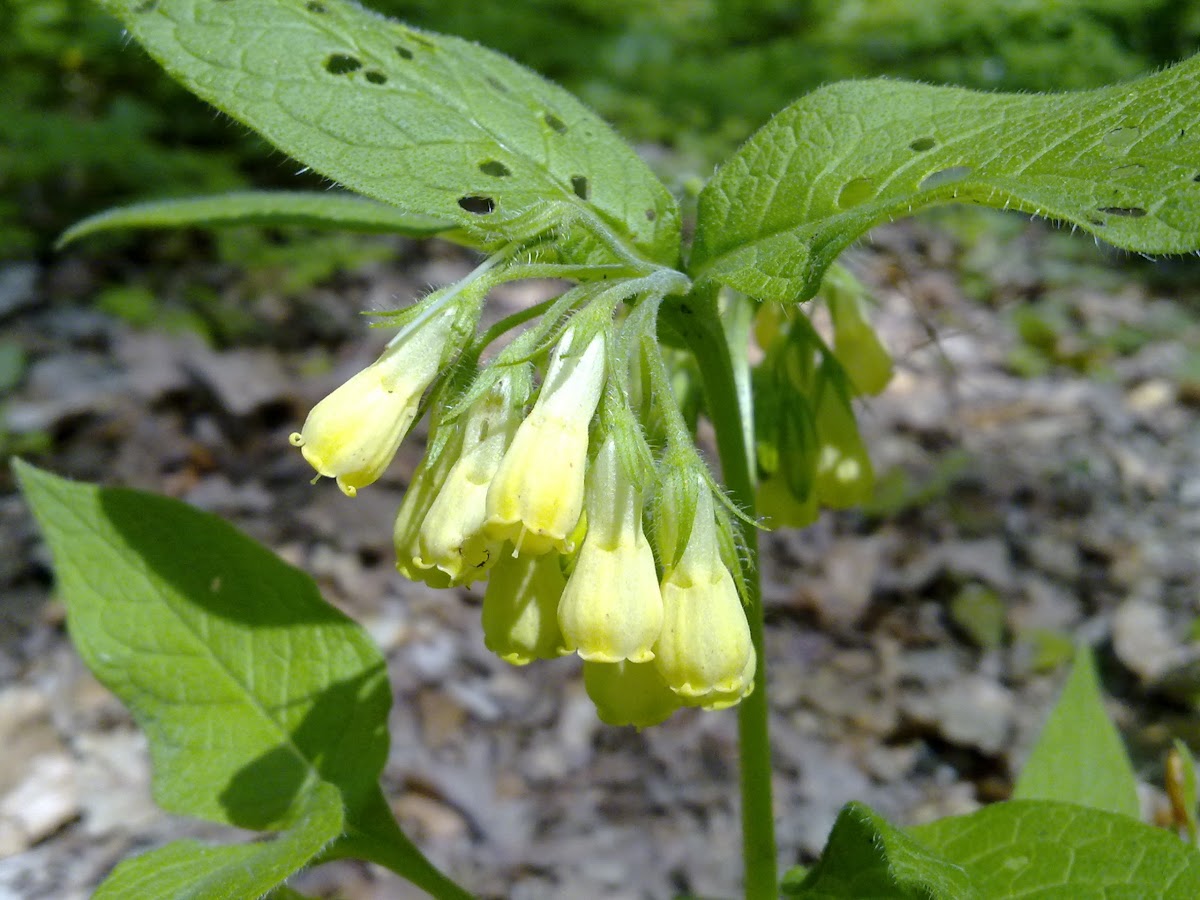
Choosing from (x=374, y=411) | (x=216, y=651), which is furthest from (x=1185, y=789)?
(x=216, y=651)

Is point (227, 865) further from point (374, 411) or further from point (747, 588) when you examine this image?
point (747, 588)

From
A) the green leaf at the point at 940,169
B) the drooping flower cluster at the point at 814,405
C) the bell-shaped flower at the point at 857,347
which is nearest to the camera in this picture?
the green leaf at the point at 940,169

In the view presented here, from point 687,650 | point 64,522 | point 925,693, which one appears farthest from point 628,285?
point 925,693

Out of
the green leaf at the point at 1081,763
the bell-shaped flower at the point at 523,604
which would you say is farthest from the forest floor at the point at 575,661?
the bell-shaped flower at the point at 523,604

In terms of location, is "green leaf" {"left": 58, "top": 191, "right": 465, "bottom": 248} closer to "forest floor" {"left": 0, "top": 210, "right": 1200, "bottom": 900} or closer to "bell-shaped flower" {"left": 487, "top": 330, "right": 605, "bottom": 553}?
"bell-shaped flower" {"left": 487, "top": 330, "right": 605, "bottom": 553}

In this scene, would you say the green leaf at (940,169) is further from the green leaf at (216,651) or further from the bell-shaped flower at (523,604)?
the green leaf at (216,651)

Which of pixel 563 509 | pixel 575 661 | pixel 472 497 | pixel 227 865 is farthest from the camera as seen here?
pixel 575 661

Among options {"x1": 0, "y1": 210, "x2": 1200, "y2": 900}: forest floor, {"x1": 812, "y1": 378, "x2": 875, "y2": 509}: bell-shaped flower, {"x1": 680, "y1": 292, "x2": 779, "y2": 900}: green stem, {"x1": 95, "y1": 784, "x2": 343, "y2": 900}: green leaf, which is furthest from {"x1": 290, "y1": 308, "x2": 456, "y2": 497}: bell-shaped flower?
{"x1": 0, "y1": 210, "x2": 1200, "y2": 900}: forest floor
